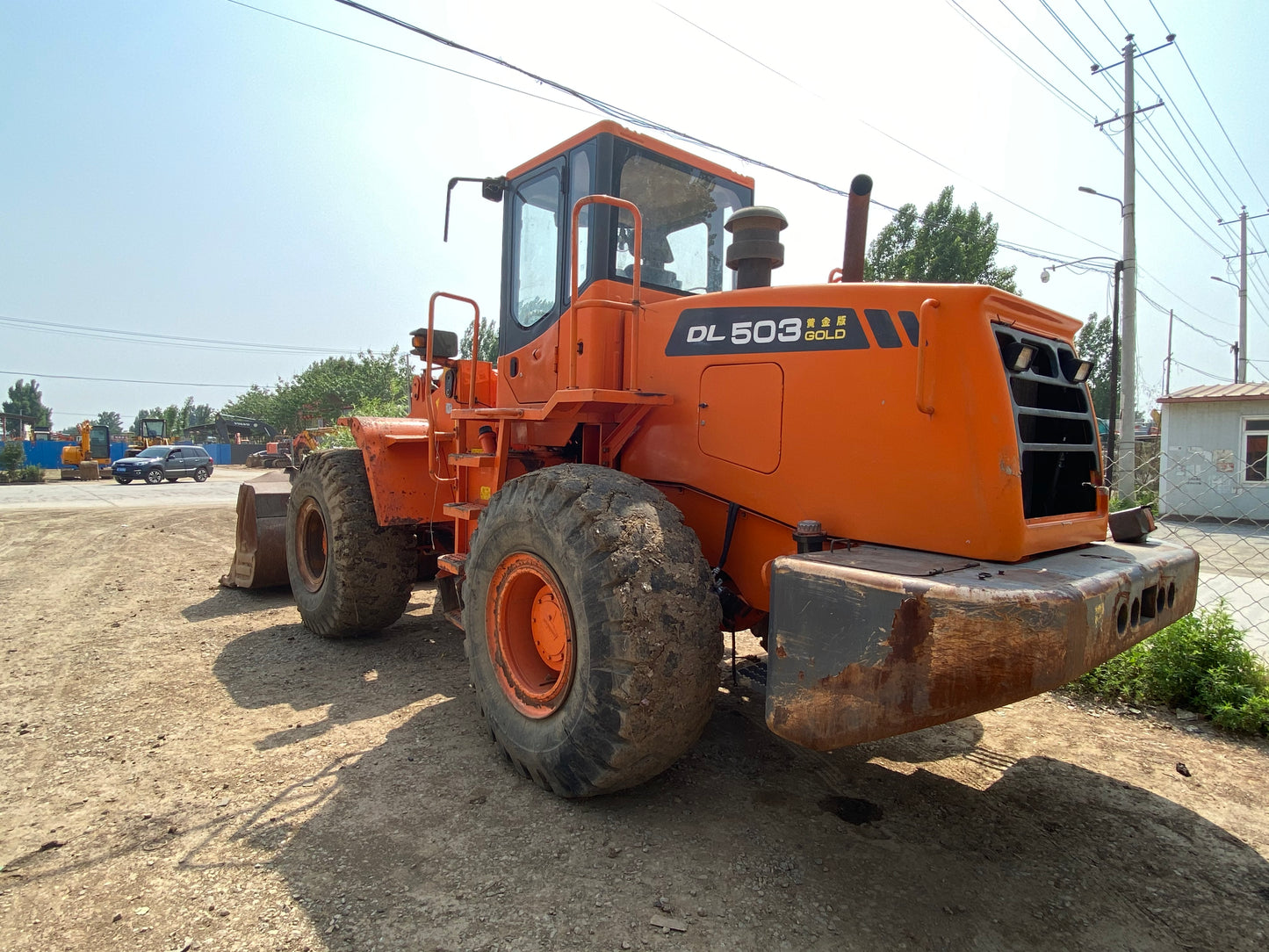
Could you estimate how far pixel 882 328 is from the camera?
294 centimetres

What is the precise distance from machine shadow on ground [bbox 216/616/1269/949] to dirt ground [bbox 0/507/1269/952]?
0.04 feet

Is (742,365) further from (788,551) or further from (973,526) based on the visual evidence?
(973,526)

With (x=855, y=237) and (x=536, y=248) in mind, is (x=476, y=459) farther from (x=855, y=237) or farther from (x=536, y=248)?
(x=855, y=237)

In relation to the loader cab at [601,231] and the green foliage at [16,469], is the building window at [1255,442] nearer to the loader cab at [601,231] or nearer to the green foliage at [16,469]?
the loader cab at [601,231]

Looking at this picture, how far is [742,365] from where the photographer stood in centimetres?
340

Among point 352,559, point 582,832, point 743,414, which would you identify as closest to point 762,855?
point 582,832

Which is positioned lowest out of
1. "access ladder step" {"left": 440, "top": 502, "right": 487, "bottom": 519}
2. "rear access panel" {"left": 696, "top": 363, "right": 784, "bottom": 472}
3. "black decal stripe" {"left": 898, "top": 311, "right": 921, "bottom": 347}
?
"access ladder step" {"left": 440, "top": 502, "right": 487, "bottom": 519}

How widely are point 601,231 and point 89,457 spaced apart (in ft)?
144

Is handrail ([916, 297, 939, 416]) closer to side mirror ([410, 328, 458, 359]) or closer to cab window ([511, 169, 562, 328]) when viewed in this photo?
cab window ([511, 169, 562, 328])

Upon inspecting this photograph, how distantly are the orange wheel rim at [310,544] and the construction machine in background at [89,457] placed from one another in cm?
3661

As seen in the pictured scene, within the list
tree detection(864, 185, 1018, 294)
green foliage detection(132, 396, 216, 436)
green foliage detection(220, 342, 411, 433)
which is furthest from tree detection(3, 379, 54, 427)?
tree detection(864, 185, 1018, 294)

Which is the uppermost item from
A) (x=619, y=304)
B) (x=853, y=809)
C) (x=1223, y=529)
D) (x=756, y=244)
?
(x=756, y=244)

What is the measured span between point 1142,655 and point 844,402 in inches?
133

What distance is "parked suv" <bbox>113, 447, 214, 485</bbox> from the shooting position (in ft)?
101
